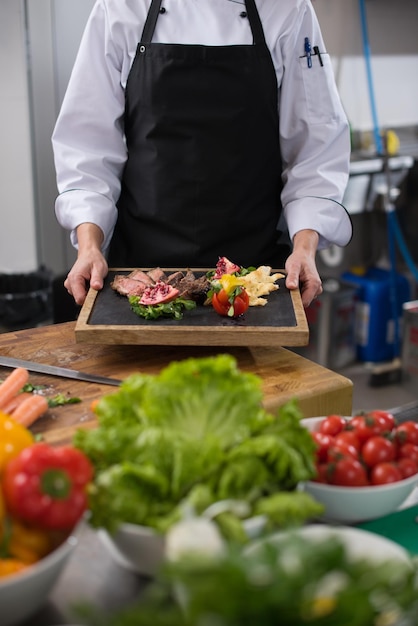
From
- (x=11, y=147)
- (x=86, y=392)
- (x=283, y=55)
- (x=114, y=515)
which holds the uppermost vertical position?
(x=283, y=55)

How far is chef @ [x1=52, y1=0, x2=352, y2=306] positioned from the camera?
222 cm

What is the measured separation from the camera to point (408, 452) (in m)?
1.19

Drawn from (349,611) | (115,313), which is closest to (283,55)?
(115,313)

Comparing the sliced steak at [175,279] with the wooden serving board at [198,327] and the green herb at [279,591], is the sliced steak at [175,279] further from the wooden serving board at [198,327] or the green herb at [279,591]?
the green herb at [279,591]

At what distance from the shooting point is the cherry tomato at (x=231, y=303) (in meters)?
1.79

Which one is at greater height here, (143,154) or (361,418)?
(143,154)

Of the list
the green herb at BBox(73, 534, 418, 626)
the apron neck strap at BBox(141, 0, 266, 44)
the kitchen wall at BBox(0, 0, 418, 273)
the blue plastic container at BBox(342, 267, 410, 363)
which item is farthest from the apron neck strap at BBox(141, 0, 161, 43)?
the blue plastic container at BBox(342, 267, 410, 363)

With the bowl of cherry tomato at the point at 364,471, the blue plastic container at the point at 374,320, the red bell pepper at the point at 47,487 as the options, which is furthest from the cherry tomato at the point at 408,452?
the blue plastic container at the point at 374,320

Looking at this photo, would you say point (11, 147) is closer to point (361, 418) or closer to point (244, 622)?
point (361, 418)

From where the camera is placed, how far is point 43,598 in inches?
36.5

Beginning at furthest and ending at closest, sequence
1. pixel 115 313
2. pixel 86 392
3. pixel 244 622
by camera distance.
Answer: pixel 115 313, pixel 86 392, pixel 244 622

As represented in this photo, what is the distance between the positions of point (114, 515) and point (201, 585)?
0.82ft

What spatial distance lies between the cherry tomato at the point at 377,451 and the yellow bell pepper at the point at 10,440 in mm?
488

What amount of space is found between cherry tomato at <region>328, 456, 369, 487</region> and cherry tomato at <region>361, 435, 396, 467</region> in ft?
0.10
